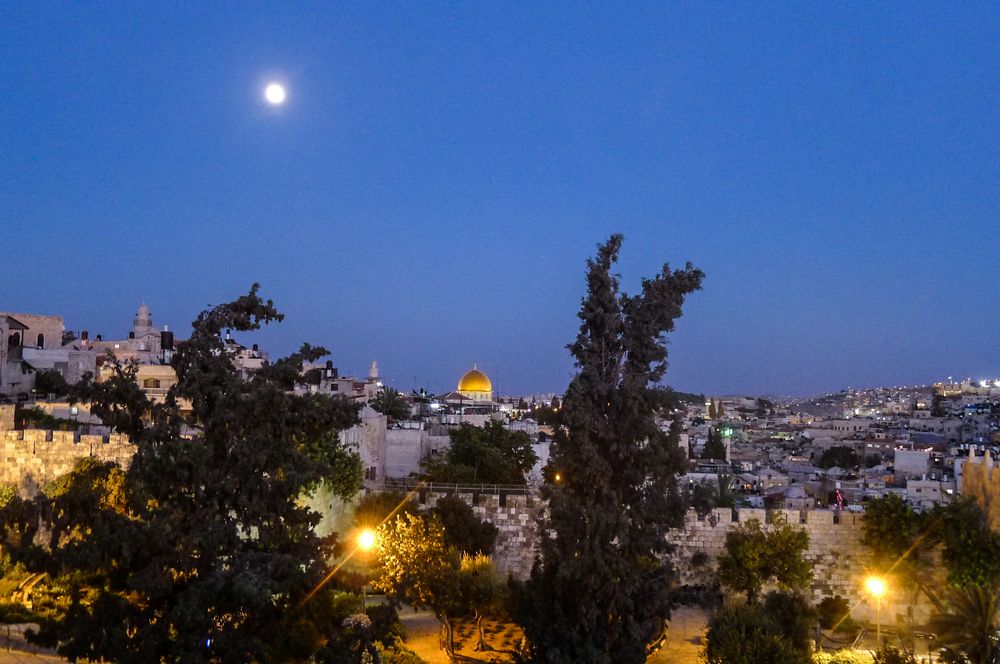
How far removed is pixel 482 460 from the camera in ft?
77.9

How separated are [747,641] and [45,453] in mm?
14136

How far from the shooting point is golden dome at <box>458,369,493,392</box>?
2598 inches

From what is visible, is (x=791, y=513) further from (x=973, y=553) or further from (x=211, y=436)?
(x=211, y=436)

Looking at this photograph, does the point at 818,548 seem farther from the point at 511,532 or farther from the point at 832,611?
the point at 511,532

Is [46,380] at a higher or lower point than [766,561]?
higher

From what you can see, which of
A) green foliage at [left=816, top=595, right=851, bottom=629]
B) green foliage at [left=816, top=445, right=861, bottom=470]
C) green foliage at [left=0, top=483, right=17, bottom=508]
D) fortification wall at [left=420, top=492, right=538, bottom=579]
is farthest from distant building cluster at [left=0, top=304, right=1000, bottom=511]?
green foliage at [left=816, top=595, right=851, bottom=629]

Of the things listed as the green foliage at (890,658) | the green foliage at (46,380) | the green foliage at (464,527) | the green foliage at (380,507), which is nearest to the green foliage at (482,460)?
the green foliage at (380,507)

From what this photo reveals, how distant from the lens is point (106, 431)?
20359 millimetres

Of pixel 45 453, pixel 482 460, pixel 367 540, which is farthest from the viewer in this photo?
pixel 482 460

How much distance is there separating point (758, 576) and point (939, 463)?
2363 centimetres

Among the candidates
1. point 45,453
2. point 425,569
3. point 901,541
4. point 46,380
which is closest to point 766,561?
point 901,541

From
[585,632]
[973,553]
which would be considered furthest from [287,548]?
[973,553]

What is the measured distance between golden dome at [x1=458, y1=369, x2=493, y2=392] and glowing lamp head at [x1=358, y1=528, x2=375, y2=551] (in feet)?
160

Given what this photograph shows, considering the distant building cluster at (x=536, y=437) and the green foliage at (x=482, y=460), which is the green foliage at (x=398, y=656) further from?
the green foliage at (x=482, y=460)
